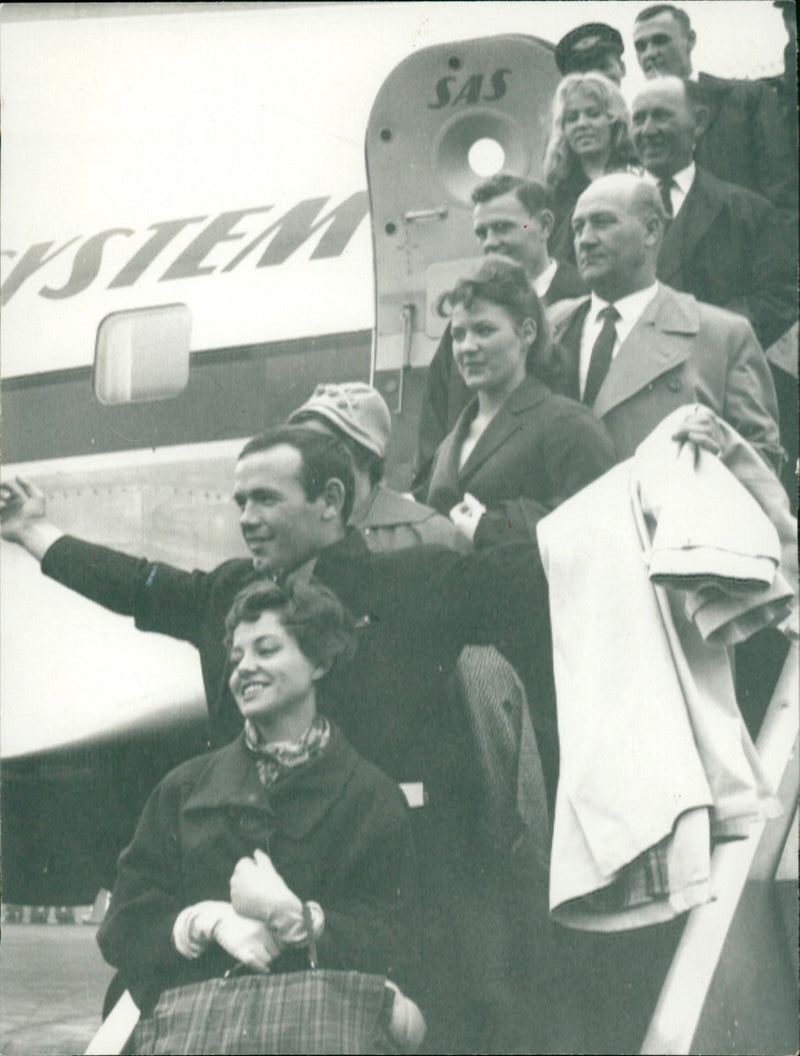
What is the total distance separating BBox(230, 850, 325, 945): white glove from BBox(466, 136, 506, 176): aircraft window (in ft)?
8.20

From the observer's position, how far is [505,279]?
5.19 meters

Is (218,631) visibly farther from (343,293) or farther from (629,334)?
(629,334)

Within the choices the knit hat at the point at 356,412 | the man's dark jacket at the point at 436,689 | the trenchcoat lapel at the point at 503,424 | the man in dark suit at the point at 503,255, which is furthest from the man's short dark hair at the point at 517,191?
the man's dark jacket at the point at 436,689

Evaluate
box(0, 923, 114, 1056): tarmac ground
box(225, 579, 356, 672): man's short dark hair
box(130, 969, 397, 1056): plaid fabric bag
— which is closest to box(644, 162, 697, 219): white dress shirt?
box(225, 579, 356, 672): man's short dark hair

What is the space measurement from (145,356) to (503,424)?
131 centimetres

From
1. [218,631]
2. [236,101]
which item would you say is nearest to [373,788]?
[218,631]

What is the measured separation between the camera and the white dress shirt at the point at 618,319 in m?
5.20

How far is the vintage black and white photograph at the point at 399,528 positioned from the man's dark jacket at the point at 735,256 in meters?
0.01

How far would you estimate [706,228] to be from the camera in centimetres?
528

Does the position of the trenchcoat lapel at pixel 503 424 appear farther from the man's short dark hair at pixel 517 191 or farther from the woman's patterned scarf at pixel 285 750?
the woman's patterned scarf at pixel 285 750

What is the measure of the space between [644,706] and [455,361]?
1.37 metres

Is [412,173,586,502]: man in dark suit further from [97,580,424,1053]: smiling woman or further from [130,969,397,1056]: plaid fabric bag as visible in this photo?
[130,969,397,1056]: plaid fabric bag

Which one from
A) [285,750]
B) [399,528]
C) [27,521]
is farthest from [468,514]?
[27,521]

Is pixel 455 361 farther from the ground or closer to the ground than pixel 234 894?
farther from the ground
